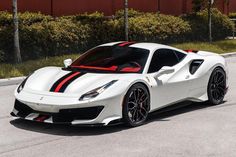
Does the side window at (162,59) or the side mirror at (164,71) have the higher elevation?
the side window at (162,59)

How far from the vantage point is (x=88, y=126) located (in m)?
7.33

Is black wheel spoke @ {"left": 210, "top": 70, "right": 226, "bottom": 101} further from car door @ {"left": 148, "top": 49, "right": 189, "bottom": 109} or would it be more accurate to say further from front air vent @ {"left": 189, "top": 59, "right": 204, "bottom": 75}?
car door @ {"left": 148, "top": 49, "right": 189, "bottom": 109}

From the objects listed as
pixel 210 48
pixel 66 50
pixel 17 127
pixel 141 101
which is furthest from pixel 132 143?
pixel 210 48

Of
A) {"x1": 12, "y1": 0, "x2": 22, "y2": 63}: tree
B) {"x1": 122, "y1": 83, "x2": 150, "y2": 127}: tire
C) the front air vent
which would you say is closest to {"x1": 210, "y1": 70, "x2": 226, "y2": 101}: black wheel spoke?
the front air vent

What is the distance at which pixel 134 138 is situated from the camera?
23.1 ft

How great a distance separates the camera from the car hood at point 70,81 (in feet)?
24.3

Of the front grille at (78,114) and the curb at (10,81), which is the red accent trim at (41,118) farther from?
the curb at (10,81)

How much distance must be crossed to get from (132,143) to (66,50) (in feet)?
34.4

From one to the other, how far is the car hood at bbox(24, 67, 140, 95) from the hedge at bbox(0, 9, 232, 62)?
23.4 ft

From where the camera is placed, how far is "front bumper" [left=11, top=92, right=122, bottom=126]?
715cm

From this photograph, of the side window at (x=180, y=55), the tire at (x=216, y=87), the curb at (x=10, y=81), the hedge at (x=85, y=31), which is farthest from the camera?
the hedge at (x=85, y=31)

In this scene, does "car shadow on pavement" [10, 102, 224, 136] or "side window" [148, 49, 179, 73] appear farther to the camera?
"side window" [148, 49, 179, 73]

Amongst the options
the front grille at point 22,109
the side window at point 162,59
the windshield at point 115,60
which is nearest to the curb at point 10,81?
the windshield at point 115,60

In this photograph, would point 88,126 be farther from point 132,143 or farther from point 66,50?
point 66,50
